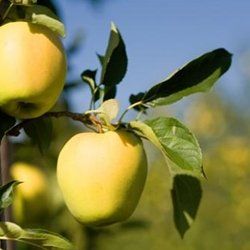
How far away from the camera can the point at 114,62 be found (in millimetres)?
1202

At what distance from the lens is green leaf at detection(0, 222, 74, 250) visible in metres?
0.94

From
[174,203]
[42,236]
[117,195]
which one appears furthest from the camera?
[174,203]

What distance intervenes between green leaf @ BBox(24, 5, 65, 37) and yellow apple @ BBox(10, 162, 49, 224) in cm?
42

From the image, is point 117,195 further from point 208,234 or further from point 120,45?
point 208,234

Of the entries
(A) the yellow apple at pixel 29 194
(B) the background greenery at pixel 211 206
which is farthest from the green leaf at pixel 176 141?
(B) the background greenery at pixel 211 206

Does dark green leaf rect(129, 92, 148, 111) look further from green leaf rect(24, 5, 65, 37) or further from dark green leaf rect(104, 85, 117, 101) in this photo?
green leaf rect(24, 5, 65, 37)

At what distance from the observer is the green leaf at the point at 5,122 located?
1.02m

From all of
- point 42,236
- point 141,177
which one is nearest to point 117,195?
point 141,177

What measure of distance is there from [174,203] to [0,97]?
0.47m

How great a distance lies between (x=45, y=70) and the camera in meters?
1.01

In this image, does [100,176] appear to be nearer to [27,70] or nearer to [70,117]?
[70,117]

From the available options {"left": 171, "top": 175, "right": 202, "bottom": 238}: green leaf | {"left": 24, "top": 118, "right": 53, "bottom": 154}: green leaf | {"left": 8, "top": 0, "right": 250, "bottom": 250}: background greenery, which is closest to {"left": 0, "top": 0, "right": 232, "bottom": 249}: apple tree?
{"left": 24, "top": 118, "right": 53, "bottom": 154}: green leaf

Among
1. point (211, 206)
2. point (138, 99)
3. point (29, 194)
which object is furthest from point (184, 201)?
point (211, 206)

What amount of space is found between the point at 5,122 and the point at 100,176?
180 millimetres
